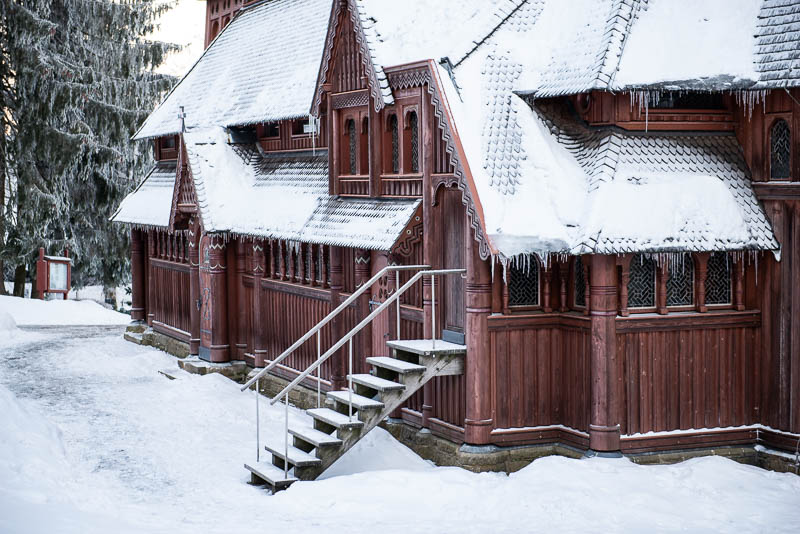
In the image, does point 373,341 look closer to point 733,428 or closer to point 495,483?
point 495,483

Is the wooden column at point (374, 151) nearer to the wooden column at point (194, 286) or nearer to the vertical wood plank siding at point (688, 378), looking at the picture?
the vertical wood plank siding at point (688, 378)

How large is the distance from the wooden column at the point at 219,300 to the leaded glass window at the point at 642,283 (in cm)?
1074

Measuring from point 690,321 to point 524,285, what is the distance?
2.24 metres

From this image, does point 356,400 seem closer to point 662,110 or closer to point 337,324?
point 337,324

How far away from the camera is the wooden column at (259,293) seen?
2234 centimetres

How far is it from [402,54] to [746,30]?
15.5ft

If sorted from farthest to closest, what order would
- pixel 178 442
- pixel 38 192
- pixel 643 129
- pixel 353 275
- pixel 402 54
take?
1. pixel 38 192
2. pixel 353 275
3. pixel 178 442
4. pixel 402 54
5. pixel 643 129

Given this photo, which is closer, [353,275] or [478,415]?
[478,415]

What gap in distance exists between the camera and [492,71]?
1560cm

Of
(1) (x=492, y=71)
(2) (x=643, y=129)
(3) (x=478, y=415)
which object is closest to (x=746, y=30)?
(2) (x=643, y=129)

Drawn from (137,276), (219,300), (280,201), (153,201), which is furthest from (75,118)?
(280,201)

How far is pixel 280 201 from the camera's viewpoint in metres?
20.9

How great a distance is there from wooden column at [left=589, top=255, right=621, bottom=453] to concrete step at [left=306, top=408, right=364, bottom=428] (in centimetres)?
306

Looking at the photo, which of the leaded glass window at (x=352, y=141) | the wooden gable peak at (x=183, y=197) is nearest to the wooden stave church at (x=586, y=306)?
the leaded glass window at (x=352, y=141)
